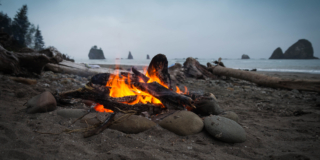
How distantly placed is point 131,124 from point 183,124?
842 millimetres

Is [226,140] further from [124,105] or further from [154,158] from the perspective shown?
[124,105]

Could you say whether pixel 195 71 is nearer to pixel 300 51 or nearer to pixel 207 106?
pixel 207 106

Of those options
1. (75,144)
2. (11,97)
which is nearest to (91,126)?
(75,144)

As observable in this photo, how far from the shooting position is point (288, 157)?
6.17 ft

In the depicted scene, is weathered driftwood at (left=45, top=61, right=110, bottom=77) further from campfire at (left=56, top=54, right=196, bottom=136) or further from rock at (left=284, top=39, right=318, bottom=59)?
rock at (left=284, top=39, right=318, bottom=59)

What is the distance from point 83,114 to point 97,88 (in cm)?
52

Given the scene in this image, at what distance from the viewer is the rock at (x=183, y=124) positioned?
244 centimetres

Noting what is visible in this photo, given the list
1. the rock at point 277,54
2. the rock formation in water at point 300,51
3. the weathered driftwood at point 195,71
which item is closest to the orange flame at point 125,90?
the weathered driftwood at point 195,71

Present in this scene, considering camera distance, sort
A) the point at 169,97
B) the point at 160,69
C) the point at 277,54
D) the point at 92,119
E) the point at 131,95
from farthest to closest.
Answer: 1. the point at 277,54
2. the point at 160,69
3. the point at 131,95
4. the point at 169,97
5. the point at 92,119

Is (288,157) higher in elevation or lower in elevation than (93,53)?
lower

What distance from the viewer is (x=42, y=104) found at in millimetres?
2664

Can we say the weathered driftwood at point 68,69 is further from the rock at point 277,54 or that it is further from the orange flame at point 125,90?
the rock at point 277,54

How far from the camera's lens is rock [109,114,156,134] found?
2.40 metres

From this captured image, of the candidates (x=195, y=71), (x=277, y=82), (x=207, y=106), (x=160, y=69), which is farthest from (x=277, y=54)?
(x=160, y=69)
